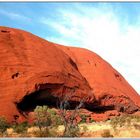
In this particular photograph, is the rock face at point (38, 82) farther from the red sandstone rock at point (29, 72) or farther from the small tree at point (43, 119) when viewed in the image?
the small tree at point (43, 119)

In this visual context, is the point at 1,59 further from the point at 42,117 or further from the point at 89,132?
the point at 89,132

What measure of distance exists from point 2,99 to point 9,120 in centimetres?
300

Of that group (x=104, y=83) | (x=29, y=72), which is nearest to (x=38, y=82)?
(x=29, y=72)

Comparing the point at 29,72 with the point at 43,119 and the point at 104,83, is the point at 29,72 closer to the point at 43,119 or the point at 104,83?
the point at 43,119

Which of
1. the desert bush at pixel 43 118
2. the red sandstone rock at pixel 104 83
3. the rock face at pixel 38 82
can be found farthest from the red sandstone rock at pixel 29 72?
the desert bush at pixel 43 118

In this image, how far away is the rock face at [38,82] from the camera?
3606 cm

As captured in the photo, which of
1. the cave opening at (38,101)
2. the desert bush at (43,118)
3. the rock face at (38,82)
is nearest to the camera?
the desert bush at (43,118)

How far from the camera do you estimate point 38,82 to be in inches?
1475

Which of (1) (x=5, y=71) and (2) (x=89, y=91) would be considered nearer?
(1) (x=5, y=71)

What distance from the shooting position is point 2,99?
3441cm

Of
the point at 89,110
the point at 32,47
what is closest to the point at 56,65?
the point at 32,47

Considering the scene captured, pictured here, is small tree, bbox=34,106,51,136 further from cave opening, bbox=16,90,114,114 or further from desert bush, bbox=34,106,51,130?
cave opening, bbox=16,90,114,114

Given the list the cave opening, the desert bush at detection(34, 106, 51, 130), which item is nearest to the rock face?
the cave opening

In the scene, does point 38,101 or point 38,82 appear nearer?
point 38,82
